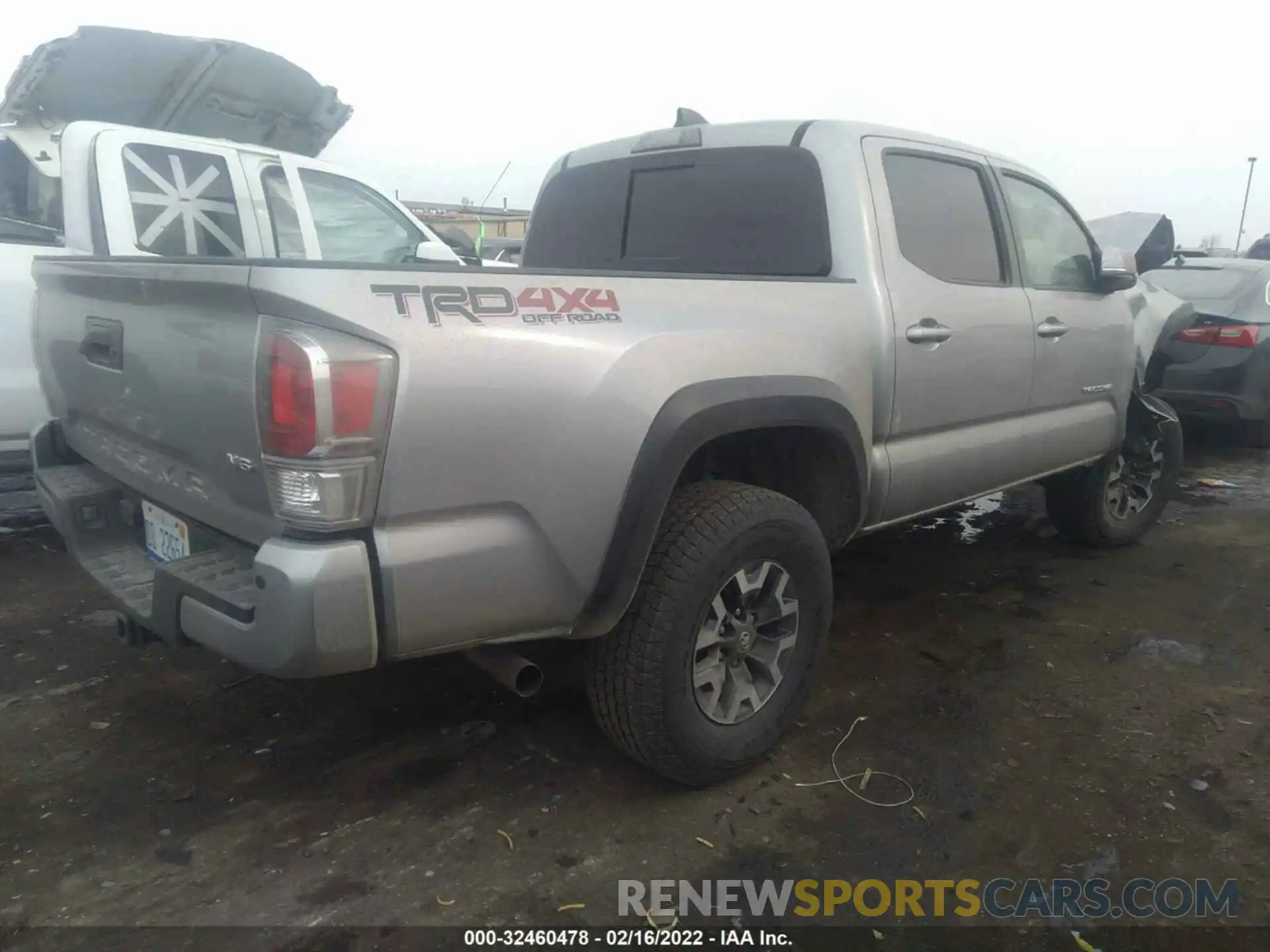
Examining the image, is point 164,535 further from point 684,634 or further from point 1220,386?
point 1220,386

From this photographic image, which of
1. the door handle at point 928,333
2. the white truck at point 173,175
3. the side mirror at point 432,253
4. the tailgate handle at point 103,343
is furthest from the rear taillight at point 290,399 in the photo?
the side mirror at point 432,253

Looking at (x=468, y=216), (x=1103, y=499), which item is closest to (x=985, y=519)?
(x=1103, y=499)

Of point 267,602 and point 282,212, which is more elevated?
point 282,212

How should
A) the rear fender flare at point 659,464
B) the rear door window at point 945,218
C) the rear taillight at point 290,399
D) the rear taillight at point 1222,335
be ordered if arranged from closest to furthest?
1. the rear taillight at point 290,399
2. the rear fender flare at point 659,464
3. the rear door window at point 945,218
4. the rear taillight at point 1222,335

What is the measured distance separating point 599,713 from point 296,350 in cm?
126

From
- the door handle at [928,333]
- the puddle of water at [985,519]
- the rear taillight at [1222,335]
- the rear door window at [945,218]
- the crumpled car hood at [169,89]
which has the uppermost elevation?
the crumpled car hood at [169,89]

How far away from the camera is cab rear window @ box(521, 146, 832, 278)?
313 centimetres

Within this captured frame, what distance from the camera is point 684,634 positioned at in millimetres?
2398

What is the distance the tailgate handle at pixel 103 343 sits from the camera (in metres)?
2.42

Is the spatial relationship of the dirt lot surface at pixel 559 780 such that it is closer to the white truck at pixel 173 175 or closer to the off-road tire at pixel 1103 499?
the off-road tire at pixel 1103 499

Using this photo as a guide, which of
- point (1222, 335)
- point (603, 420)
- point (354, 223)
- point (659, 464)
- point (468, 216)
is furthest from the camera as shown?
point (468, 216)

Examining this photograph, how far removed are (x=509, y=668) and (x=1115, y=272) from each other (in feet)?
10.7

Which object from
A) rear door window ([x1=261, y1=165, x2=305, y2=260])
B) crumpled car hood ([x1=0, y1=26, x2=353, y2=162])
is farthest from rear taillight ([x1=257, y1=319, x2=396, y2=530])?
crumpled car hood ([x1=0, y1=26, x2=353, y2=162])

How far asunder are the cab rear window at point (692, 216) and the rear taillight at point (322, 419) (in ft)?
4.17
